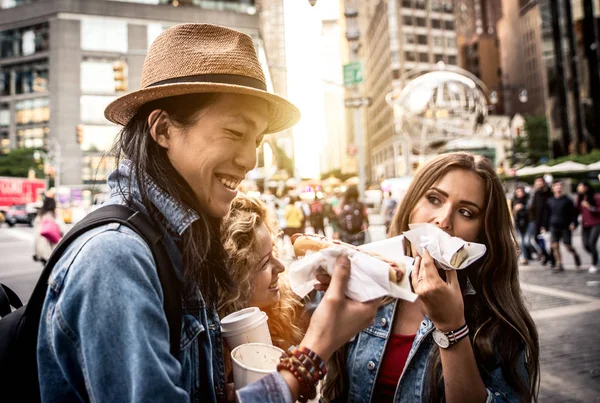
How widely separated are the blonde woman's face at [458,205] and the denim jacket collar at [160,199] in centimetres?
137

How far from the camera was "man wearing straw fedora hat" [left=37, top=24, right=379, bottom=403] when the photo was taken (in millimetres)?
985

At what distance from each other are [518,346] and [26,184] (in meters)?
44.0

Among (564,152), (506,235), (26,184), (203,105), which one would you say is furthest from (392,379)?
(564,152)

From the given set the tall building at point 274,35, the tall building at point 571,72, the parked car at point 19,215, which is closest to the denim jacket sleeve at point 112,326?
the parked car at point 19,215

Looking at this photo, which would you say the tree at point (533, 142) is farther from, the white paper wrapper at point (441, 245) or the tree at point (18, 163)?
the tree at point (18, 163)

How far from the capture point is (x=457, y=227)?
84.2 inches

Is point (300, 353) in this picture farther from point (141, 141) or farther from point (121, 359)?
point (141, 141)

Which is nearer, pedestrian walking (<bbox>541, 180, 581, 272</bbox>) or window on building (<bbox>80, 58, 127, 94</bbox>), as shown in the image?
pedestrian walking (<bbox>541, 180, 581, 272</bbox>)

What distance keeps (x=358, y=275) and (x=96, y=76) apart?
64737mm

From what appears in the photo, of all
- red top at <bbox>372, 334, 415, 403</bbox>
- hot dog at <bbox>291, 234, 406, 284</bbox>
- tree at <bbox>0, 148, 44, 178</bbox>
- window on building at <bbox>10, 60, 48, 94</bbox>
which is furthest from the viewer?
window on building at <bbox>10, 60, 48, 94</bbox>

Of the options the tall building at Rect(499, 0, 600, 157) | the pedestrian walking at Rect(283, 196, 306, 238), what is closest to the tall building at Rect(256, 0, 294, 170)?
the tall building at Rect(499, 0, 600, 157)

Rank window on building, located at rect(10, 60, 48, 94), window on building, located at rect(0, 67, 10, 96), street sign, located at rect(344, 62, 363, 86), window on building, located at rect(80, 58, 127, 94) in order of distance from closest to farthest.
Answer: street sign, located at rect(344, 62, 363, 86) < window on building, located at rect(80, 58, 127, 94) < window on building, located at rect(10, 60, 48, 94) < window on building, located at rect(0, 67, 10, 96)

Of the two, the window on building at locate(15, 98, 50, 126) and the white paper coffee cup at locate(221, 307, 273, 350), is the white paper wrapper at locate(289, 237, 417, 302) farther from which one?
the window on building at locate(15, 98, 50, 126)

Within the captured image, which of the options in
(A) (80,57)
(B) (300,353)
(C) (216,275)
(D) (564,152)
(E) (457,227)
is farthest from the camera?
(A) (80,57)
